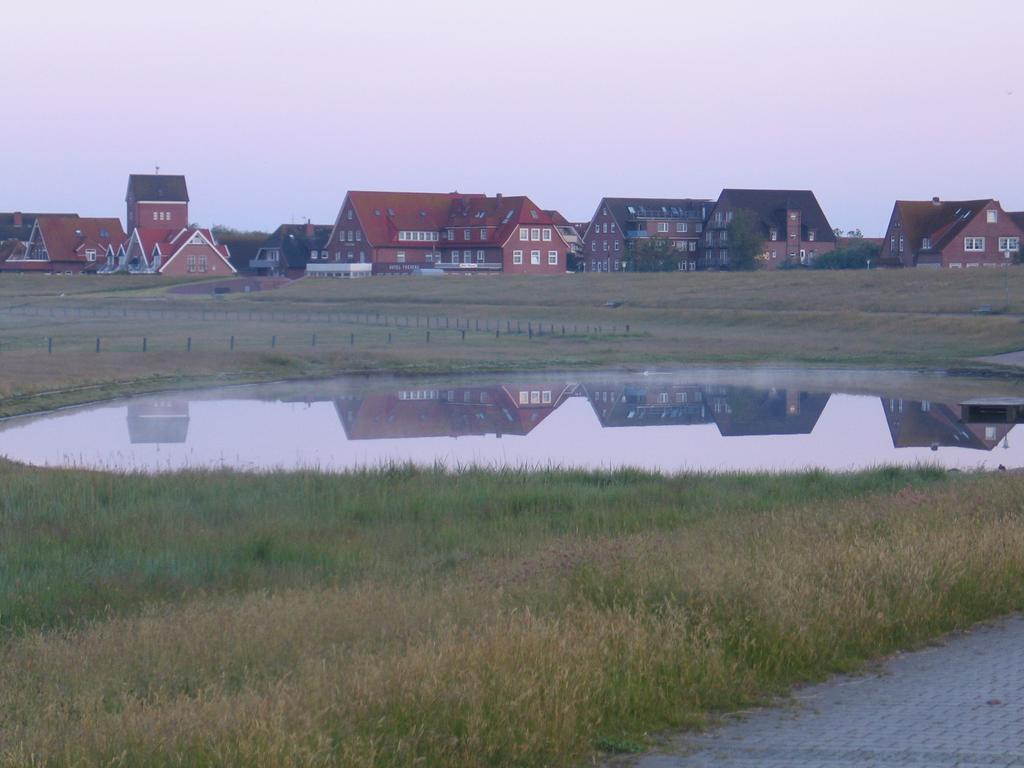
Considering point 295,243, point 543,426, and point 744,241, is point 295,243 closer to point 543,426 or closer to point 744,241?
point 744,241

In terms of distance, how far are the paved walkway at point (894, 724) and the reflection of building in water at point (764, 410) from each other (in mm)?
21958

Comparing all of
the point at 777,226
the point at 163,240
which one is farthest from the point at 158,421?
the point at 163,240

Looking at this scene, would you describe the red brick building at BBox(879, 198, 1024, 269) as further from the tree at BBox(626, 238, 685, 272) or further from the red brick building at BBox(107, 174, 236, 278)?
the red brick building at BBox(107, 174, 236, 278)

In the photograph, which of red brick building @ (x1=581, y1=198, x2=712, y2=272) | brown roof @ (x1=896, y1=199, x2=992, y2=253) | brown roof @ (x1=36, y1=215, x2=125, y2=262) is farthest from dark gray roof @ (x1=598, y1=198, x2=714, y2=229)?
brown roof @ (x1=36, y1=215, x2=125, y2=262)

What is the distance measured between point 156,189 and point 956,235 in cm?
8370

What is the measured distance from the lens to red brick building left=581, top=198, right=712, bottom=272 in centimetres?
12662

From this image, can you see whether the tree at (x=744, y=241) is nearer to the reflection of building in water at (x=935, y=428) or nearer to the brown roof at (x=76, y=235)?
the brown roof at (x=76, y=235)

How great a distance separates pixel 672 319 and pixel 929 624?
62798mm

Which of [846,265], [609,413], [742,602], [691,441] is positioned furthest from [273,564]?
[846,265]

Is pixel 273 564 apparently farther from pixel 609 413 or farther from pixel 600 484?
pixel 609 413

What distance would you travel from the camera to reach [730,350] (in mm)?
53750

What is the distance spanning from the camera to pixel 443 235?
398 feet

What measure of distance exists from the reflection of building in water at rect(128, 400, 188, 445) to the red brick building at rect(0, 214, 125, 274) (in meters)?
102

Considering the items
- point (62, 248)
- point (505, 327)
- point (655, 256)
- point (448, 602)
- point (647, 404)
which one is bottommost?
point (647, 404)
